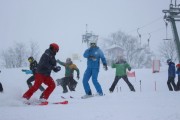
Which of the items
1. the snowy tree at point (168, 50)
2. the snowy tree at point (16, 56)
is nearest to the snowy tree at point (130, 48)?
the snowy tree at point (168, 50)

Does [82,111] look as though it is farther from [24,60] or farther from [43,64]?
[24,60]

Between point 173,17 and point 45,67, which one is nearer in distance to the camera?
point 45,67

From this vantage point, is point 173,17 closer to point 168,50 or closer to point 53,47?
point 53,47

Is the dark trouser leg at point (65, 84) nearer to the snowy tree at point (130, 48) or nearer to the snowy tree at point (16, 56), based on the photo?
the snowy tree at point (130, 48)

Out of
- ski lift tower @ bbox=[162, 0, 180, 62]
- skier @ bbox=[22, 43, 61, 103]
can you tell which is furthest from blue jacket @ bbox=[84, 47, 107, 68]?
ski lift tower @ bbox=[162, 0, 180, 62]

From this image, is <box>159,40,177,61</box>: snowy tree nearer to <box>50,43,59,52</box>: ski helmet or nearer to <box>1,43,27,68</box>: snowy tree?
<box>1,43,27,68</box>: snowy tree

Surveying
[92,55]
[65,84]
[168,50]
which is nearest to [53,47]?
[92,55]

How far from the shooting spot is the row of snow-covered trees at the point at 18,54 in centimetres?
8950

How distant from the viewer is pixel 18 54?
296 feet

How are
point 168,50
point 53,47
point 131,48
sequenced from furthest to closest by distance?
point 168,50
point 131,48
point 53,47

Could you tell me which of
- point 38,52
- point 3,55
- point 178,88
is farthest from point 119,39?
point 178,88

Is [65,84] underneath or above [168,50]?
underneath

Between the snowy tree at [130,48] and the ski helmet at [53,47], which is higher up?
the snowy tree at [130,48]

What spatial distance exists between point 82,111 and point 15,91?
10.0 ft
